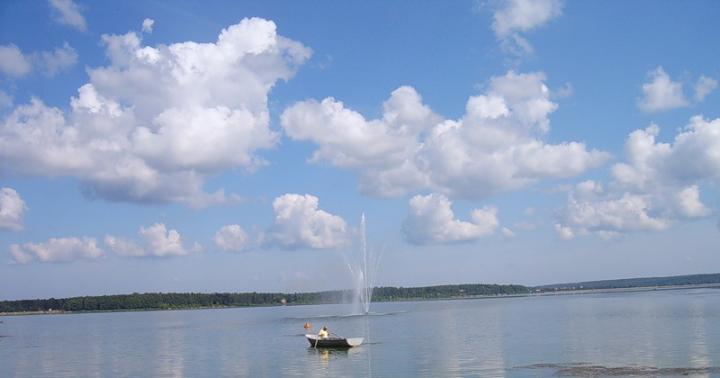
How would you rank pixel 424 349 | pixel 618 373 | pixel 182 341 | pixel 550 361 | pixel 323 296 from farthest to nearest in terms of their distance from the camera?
pixel 323 296, pixel 182 341, pixel 424 349, pixel 550 361, pixel 618 373

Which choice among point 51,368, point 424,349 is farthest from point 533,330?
point 51,368

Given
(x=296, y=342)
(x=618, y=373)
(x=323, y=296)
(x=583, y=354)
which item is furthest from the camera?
(x=323, y=296)

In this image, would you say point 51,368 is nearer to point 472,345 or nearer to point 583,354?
point 472,345

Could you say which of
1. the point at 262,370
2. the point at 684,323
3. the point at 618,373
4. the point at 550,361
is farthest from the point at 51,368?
the point at 684,323

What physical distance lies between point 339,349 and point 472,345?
1107 centimetres

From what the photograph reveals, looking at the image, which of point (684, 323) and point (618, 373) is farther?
point (684, 323)

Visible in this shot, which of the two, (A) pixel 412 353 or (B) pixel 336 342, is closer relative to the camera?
(A) pixel 412 353

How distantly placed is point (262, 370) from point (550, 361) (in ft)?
61.7

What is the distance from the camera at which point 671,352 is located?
4778cm

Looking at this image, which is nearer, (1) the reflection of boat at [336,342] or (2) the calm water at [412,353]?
(2) the calm water at [412,353]

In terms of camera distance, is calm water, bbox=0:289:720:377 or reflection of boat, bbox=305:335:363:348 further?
reflection of boat, bbox=305:335:363:348

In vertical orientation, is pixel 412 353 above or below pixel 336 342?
below

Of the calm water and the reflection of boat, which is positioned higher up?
the reflection of boat

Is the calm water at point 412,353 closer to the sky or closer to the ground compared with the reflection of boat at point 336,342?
closer to the ground
